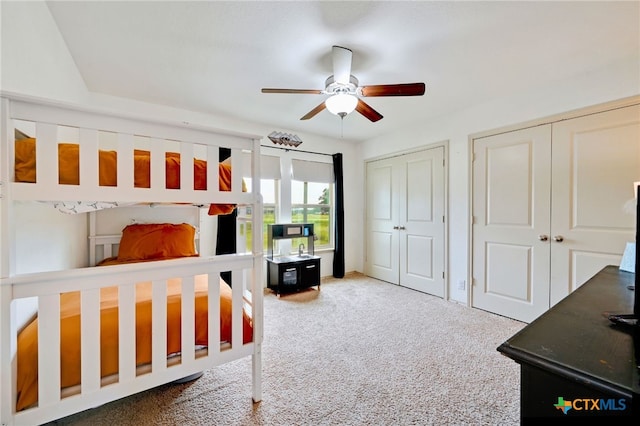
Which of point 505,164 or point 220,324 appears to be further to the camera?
point 505,164

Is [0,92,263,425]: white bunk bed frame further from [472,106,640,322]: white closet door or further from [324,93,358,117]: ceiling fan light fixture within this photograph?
[472,106,640,322]: white closet door

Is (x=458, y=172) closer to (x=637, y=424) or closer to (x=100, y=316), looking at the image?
(x=637, y=424)

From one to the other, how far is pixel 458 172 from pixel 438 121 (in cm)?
71

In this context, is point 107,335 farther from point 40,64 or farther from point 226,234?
point 226,234

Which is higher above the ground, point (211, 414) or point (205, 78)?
point (205, 78)

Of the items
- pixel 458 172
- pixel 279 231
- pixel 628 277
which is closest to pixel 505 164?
pixel 458 172

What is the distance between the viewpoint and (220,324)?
4.72 feet

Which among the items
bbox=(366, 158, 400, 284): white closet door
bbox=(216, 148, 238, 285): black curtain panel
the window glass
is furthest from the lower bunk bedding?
bbox=(366, 158, 400, 284): white closet door

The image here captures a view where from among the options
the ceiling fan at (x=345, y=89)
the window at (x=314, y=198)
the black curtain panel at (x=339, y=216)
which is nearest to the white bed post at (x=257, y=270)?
the ceiling fan at (x=345, y=89)

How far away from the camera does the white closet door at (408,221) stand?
3.45 meters

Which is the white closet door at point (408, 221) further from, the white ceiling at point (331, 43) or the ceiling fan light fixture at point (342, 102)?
the ceiling fan light fixture at point (342, 102)

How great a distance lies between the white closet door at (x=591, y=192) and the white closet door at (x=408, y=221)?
3.74 ft

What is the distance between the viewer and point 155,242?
8.54 ft

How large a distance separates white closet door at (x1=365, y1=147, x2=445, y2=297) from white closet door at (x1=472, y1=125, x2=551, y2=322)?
0.48 m
